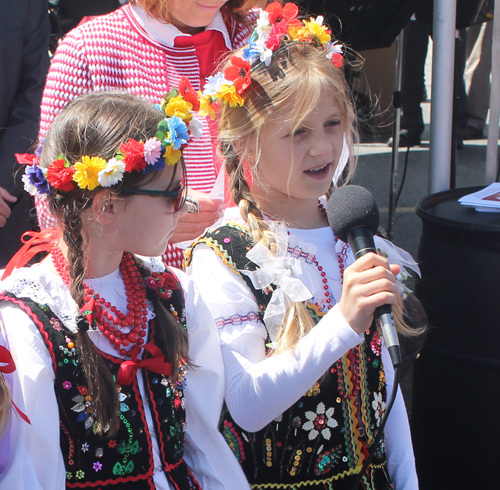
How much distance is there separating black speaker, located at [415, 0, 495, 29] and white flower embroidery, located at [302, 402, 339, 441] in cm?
246

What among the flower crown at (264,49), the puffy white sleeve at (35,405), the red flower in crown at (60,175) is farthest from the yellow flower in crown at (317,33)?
the puffy white sleeve at (35,405)

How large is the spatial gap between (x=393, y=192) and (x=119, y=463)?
3031mm

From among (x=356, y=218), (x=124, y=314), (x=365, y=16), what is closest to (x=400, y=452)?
(x=356, y=218)

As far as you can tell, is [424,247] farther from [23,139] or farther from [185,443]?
[23,139]

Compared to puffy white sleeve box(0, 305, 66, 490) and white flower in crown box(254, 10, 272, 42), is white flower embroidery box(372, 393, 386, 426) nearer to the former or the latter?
puffy white sleeve box(0, 305, 66, 490)

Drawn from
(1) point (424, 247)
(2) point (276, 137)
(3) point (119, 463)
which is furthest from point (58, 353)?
(1) point (424, 247)

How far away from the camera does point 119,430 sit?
1.39 metres

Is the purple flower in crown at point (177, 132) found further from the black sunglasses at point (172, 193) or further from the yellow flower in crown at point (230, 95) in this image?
the yellow flower in crown at point (230, 95)

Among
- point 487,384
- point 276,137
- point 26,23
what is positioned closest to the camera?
point 276,137

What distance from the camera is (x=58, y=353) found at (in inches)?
52.4

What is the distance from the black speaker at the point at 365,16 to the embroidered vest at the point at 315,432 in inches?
75.7

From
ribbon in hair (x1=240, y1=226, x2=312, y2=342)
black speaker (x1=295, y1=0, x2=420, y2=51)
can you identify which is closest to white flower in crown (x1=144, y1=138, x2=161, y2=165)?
ribbon in hair (x1=240, y1=226, x2=312, y2=342)

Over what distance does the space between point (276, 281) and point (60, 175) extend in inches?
21.4

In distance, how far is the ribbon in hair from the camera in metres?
1.54
